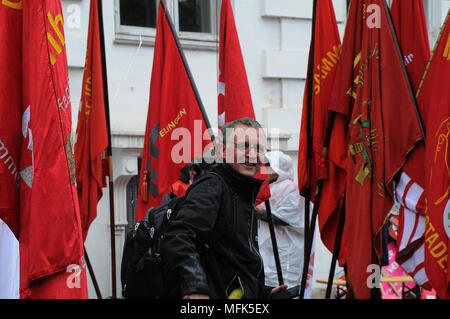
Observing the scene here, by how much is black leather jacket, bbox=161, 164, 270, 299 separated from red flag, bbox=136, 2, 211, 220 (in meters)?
2.52

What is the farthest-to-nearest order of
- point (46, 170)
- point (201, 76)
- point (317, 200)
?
point (201, 76) < point (317, 200) < point (46, 170)

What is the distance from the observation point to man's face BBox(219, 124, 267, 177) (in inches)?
129

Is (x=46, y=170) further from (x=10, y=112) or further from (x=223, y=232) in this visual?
(x=223, y=232)

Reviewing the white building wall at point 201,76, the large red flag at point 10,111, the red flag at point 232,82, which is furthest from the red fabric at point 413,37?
the white building wall at point 201,76

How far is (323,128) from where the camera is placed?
16.9 feet

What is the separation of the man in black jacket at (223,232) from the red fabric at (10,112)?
827mm

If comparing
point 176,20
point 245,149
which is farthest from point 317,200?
point 176,20

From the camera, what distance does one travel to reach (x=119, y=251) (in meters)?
7.59

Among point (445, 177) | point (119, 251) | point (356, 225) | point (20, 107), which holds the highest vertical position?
point (20, 107)

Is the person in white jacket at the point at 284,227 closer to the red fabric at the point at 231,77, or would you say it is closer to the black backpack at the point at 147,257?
the red fabric at the point at 231,77

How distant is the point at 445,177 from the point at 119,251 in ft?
13.9

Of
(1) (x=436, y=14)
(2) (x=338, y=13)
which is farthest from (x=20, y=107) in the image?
(1) (x=436, y=14)

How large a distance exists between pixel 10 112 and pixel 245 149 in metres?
1.05
